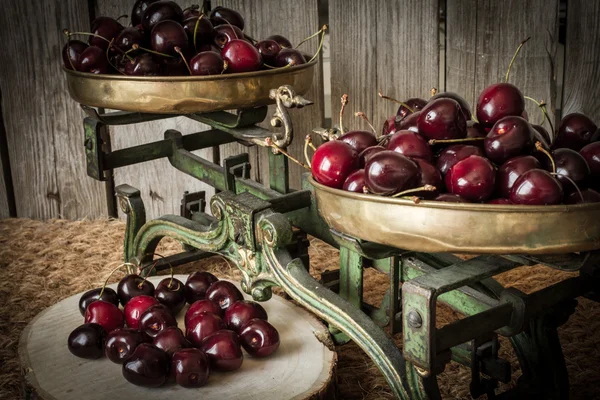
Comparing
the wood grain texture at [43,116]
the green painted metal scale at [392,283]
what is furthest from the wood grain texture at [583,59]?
the wood grain texture at [43,116]

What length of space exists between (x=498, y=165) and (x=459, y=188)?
0.15 metres

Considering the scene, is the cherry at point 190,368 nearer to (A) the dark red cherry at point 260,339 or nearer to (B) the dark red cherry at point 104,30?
(A) the dark red cherry at point 260,339

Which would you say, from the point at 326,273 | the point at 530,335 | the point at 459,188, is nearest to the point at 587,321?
the point at 530,335

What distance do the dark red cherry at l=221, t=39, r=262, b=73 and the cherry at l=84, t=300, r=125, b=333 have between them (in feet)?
2.40

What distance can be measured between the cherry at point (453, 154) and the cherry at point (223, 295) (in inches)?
32.8

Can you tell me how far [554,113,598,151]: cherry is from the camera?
5.38 feet

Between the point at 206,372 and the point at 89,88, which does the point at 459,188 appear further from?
the point at 89,88

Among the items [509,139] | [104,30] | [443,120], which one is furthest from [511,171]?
[104,30]

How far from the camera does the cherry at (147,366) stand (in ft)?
5.97

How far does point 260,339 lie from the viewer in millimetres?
1943

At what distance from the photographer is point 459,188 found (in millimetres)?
1448

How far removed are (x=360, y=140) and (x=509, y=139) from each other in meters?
0.33

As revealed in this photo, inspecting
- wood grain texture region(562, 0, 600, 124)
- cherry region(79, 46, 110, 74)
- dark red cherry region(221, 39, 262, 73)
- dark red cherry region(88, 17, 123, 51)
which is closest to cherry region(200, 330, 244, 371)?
dark red cherry region(221, 39, 262, 73)

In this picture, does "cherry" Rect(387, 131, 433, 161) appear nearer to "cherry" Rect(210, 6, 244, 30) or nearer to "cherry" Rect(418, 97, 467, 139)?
"cherry" Rect(418, 97, 467, 139)
